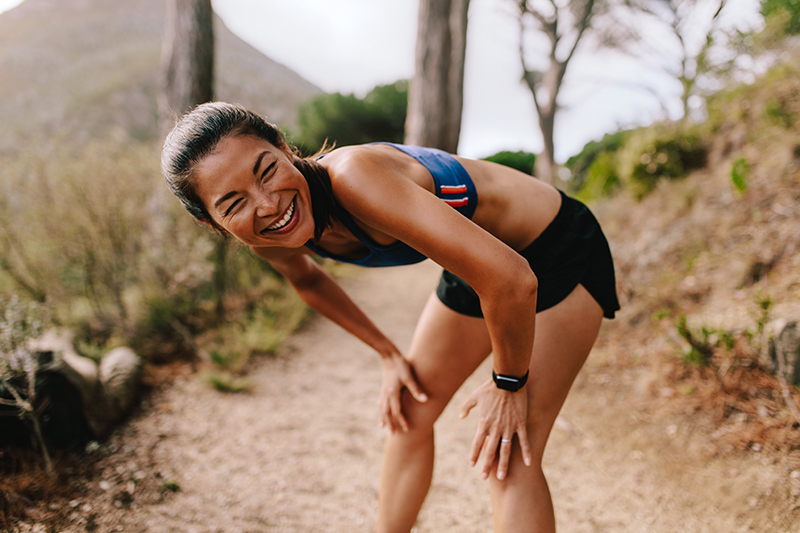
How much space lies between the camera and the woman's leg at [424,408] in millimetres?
1579

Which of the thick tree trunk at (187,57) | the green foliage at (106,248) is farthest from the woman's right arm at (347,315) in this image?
the thick tree trunk at (187,57)

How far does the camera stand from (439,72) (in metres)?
5.73

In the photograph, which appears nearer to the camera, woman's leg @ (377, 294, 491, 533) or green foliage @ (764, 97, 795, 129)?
woman's leg @ (377, 294, 491, 533)

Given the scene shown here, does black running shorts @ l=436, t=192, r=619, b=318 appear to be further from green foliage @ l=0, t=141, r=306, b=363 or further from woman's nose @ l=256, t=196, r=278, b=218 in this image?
green foliage @ l=0, t=141, r=306, b=363

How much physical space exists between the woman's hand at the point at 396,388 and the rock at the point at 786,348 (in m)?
2.08

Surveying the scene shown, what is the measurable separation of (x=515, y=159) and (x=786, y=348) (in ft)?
19.7

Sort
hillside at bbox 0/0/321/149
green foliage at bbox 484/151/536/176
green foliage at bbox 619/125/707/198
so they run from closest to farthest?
green foliage at bbox 619/125/707/198, green foliage at bbox 484/151/536/176, hillside at bbox 0/0/321/149

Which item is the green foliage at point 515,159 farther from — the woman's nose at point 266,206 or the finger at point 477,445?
the woman's nose at point 266,206

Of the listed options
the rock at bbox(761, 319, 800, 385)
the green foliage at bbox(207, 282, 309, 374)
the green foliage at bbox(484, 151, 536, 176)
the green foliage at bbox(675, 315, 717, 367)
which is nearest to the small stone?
the green foliage at bbox(207, 282, 309, 374)

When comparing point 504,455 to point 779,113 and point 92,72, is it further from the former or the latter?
point 92,72

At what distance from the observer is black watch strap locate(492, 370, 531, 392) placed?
118 centimetres

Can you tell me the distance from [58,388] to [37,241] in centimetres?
194

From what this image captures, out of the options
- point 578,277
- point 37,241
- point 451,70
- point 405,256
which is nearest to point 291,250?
point 405,256

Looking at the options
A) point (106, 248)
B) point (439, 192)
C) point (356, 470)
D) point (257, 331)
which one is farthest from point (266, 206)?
point (106, 248)
